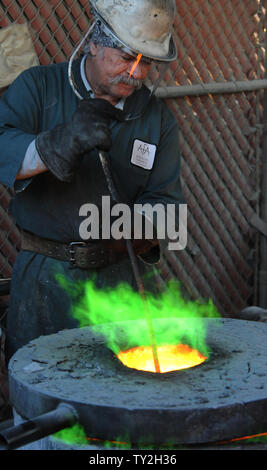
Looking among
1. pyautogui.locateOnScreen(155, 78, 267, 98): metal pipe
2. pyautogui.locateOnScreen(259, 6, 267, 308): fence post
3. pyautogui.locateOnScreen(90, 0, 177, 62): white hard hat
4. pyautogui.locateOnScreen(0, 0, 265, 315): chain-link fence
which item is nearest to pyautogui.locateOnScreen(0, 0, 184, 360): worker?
pyautogui.locateOnScreen(90, 0, 177, 62): white hard hat

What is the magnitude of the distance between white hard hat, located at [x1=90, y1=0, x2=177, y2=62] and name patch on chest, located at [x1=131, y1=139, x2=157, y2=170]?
0.39 meters

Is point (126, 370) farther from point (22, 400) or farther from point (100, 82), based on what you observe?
point (100, 82)

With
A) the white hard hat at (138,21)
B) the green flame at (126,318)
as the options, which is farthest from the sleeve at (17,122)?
the green flame at (126,318)

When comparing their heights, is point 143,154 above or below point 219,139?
below

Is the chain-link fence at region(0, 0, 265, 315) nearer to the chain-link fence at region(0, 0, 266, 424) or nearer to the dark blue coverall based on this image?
the chain-link fence at region(0, 0, 266, 424)

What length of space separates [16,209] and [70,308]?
46cm

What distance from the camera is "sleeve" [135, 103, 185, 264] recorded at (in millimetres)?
2480

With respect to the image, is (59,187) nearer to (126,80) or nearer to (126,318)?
(126,80)

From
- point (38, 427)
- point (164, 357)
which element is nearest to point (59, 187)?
point (164, 357)

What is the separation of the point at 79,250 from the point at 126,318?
338 millimetres

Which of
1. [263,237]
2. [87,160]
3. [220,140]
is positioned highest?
[220,140]

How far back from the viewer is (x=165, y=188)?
8.41 feet
